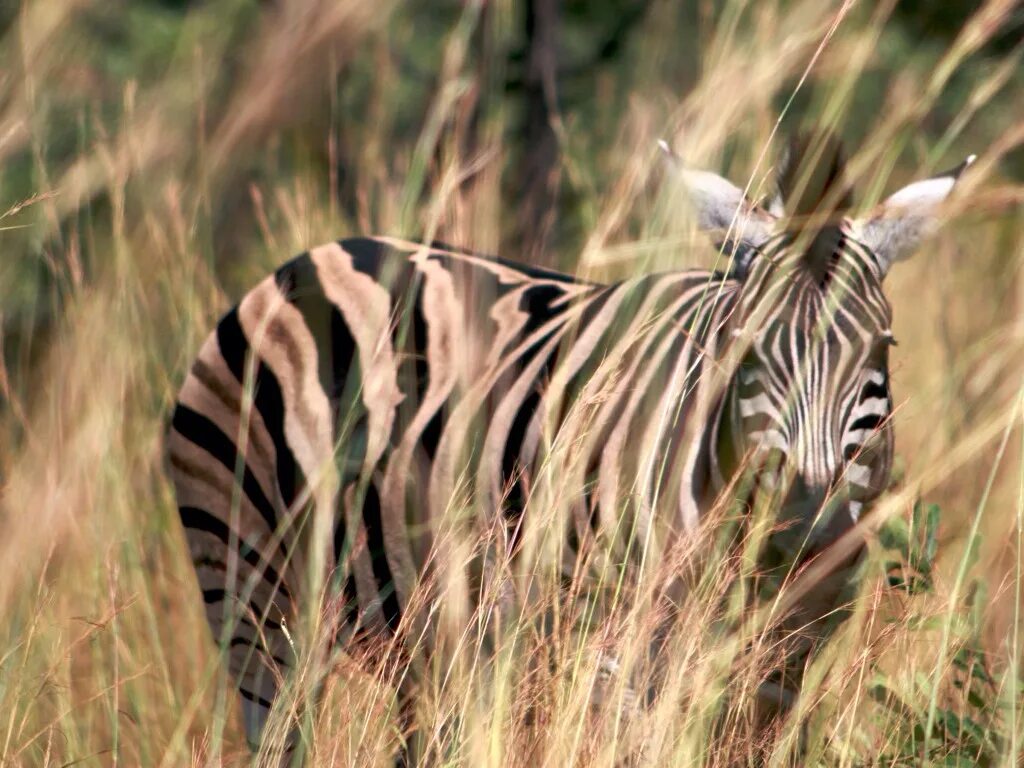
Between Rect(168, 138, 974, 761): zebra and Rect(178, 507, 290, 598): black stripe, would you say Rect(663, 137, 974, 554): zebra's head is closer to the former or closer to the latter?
Rect(168, 138, 974, 761): zebra

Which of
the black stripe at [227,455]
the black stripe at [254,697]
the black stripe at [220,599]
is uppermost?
the black stripe at [227,455]

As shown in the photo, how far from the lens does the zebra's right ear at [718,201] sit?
2.05 meters

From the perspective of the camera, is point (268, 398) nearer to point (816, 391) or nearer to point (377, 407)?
point (377, 407)

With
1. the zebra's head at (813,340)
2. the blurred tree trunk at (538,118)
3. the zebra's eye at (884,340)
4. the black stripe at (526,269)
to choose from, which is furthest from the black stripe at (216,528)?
the blurred tree trunk at (538,118)

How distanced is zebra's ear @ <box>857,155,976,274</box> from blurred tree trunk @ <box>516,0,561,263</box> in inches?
96.1

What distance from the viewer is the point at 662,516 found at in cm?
206

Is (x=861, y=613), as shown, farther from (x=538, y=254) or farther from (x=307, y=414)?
(x=538, y=254)

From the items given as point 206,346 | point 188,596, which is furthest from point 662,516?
point 188,596

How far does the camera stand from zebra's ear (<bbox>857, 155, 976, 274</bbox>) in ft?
6.53

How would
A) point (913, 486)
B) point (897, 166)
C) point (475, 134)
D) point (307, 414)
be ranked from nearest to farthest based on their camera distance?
point (913, 486)
point (307, 414)
point (897, 166)
point (475, 134)

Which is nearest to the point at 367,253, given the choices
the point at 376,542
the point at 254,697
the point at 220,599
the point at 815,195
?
the point at 376,542

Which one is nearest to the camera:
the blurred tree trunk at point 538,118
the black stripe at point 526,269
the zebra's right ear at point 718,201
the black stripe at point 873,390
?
the black stripe at point 873,390

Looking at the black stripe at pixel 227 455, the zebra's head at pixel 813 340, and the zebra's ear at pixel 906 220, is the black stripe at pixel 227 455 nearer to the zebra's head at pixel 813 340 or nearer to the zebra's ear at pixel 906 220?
the zebra's head at pixel 813 340

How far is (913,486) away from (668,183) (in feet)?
2.09
